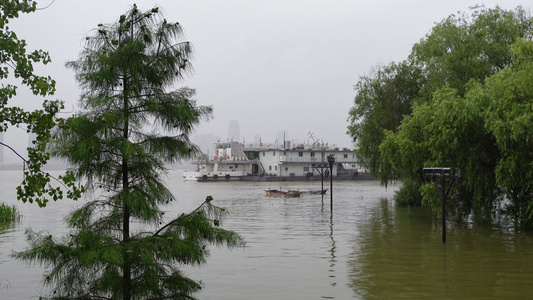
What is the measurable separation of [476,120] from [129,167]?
15144 mm

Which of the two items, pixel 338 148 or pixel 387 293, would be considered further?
pixel 338 148

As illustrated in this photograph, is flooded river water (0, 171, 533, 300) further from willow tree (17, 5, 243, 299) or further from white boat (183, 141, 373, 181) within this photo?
white boat (183, 141, 373, 181)

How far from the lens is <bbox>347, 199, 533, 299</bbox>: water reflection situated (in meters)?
11.4

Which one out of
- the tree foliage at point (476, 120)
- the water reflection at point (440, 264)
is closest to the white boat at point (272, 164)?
the tree foliage at point (476, 120)

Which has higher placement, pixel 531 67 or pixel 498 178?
pixel 531 67

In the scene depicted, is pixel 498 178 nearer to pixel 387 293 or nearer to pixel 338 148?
pixel 387 293

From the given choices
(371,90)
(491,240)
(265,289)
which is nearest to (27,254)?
(265,289)

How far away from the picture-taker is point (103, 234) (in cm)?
739

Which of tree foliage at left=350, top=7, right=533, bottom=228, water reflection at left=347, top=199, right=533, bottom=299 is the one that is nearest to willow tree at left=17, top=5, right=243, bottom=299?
water reflection at left=347, top=199, right=533, bottom=299

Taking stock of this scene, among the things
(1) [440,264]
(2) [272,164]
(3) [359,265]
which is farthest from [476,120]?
(2) [272,164]

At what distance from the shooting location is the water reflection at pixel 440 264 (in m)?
11.4

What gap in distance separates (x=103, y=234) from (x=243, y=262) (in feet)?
27.2

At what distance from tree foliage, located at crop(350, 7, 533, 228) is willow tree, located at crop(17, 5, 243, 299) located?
12.9 meters

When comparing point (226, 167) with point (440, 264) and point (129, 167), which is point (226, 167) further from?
point (129, 167)
